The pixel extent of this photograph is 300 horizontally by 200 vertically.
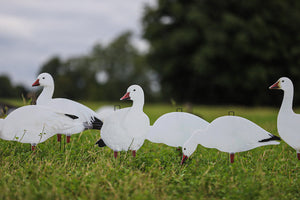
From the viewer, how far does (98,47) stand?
42500 mm

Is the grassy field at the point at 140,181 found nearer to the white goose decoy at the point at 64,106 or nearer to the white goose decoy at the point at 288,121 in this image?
the white goose decoy at the point at 288,121

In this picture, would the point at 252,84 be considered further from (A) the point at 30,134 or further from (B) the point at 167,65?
(A) the point at 30,134

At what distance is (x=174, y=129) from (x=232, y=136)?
88 cm

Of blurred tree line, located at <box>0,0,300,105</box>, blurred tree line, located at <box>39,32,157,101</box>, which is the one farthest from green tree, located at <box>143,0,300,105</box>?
blurred tree line, located at <box>39,32,157,101</box>

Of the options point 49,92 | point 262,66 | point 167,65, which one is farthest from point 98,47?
point 49,92

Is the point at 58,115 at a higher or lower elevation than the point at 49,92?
lower

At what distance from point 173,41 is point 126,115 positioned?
16690 mm

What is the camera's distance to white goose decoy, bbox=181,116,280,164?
4.04m

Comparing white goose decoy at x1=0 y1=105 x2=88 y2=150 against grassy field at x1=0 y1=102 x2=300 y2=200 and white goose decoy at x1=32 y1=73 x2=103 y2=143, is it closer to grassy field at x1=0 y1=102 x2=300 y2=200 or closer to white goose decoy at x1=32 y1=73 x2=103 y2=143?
white goose decoy at x1=32 y1=73 x2=103 y2=143

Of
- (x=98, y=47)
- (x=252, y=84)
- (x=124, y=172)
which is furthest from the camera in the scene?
(x=98, y=47)

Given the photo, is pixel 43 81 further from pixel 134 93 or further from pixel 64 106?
pixel 134 93

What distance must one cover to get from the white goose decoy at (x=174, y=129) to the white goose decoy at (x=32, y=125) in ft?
4.37

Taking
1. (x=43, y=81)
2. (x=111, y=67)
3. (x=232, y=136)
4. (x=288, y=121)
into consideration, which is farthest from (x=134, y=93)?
(x=111, y=67)

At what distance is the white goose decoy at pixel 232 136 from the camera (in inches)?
159
